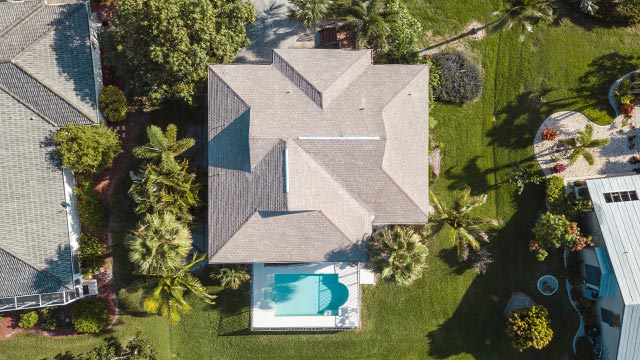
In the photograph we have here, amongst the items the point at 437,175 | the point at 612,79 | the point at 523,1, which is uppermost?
the point at 523,1

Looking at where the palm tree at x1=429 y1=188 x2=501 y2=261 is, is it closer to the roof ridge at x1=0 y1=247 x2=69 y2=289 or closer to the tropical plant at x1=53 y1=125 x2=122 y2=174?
the tropical plant at x1=53 y1=125 x2=122 y2=174

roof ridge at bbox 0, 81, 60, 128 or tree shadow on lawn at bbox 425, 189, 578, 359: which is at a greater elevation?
roof ridge at bbox 0, 81, 60, 128

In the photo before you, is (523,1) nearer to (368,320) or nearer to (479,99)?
(479,99)

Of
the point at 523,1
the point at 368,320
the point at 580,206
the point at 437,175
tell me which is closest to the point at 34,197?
the point at 368,320

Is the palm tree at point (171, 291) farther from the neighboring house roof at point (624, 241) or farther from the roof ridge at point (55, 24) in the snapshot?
the neighboring house roof at point (624, 241)

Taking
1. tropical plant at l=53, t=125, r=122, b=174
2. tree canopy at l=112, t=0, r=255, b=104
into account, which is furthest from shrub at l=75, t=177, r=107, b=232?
tree canopy at l=112, t=0, r=255, b=104

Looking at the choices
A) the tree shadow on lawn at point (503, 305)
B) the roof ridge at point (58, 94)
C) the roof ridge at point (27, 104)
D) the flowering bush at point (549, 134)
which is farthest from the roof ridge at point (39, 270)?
the flowering bush at point (549, 134)
